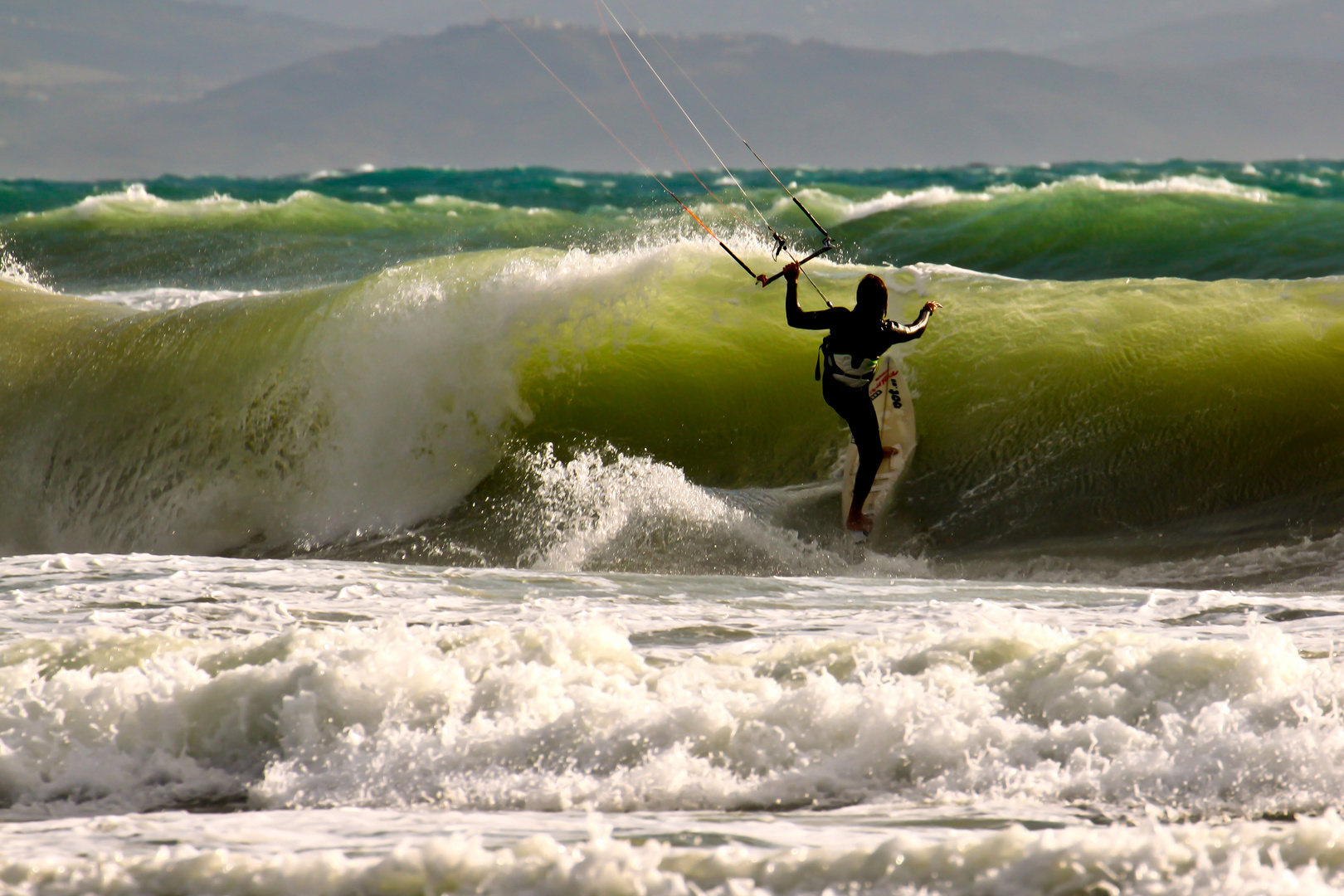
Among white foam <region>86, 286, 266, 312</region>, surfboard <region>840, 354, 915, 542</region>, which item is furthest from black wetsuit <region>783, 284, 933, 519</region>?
white foam <region>86, 286, 266, 312</region>

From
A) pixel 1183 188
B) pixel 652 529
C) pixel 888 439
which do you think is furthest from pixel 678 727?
pixel 1183 188

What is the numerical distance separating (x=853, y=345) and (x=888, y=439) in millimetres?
1207

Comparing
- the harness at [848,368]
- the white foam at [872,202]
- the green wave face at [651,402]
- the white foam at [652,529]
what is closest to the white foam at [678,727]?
the white foam at [652,529]

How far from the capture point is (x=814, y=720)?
3.13m

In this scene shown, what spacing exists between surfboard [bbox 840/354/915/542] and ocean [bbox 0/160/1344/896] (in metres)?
0.18

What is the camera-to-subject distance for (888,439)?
23.2 ft

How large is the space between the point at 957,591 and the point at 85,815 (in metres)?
3.78

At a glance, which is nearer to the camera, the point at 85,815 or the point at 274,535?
the point at 85,815

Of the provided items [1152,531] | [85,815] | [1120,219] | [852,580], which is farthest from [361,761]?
[1120,219]

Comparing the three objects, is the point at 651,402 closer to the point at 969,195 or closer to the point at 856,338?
the point at 856,338

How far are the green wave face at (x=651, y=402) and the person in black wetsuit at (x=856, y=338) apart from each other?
3.30 feet

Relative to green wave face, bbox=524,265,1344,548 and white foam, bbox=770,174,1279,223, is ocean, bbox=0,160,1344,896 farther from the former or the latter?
white foam, bbox=770,174,1279,223

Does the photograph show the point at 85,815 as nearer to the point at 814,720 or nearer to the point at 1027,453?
the point at 814,720

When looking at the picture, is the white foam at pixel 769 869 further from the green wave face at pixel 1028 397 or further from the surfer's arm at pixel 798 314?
the green wave face at pixel 1028 397
